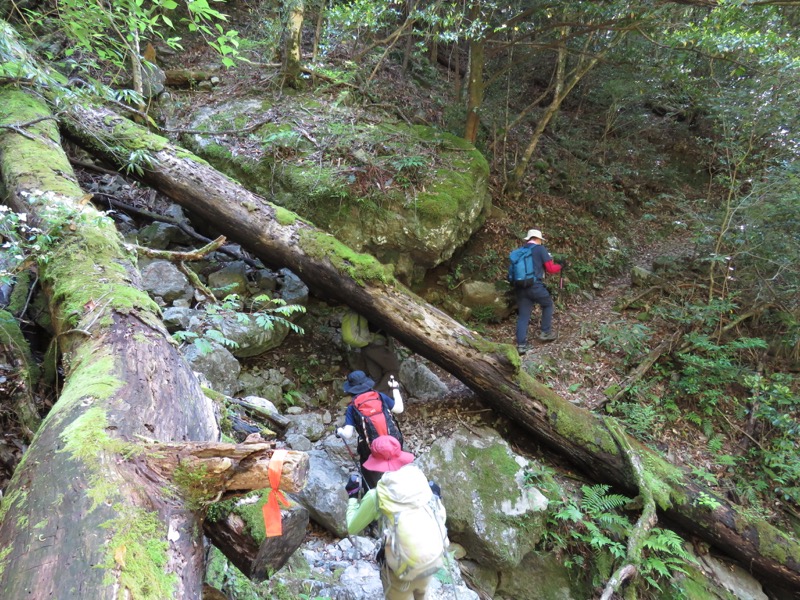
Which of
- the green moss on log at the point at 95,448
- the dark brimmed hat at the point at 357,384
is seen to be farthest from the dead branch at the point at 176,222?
the green moss on log at the point at 95,448

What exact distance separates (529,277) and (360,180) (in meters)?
3.21

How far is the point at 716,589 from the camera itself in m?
4.61

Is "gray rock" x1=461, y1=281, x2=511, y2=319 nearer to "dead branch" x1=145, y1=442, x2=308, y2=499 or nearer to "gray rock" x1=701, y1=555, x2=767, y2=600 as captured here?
"gray rock" x1=701, y1=555, x2=767, y2=600

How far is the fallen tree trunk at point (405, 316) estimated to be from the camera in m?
4.87

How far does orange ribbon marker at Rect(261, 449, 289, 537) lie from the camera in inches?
70.4

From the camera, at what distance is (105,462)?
184cm

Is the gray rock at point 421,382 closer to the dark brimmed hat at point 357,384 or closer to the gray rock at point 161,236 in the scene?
the dark brimmed hat at point 357,384

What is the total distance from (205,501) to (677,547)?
4.79 meters

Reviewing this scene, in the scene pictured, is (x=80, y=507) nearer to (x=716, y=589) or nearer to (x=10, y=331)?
(x=10, y=331)

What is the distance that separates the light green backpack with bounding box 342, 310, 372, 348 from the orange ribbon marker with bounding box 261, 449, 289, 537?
161 inches

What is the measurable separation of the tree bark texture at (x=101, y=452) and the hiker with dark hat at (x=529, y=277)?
215 inches

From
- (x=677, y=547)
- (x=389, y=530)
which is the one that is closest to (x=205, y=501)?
(x=389, y=530)

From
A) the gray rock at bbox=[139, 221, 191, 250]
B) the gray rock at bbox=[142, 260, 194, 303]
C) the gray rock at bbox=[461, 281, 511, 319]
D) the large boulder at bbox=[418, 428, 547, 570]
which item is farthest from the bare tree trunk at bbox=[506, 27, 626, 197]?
the gray rock at bbox=[142, 260, 194, 303]

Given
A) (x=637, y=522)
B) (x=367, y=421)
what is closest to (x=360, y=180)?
(x=367, y=421)
